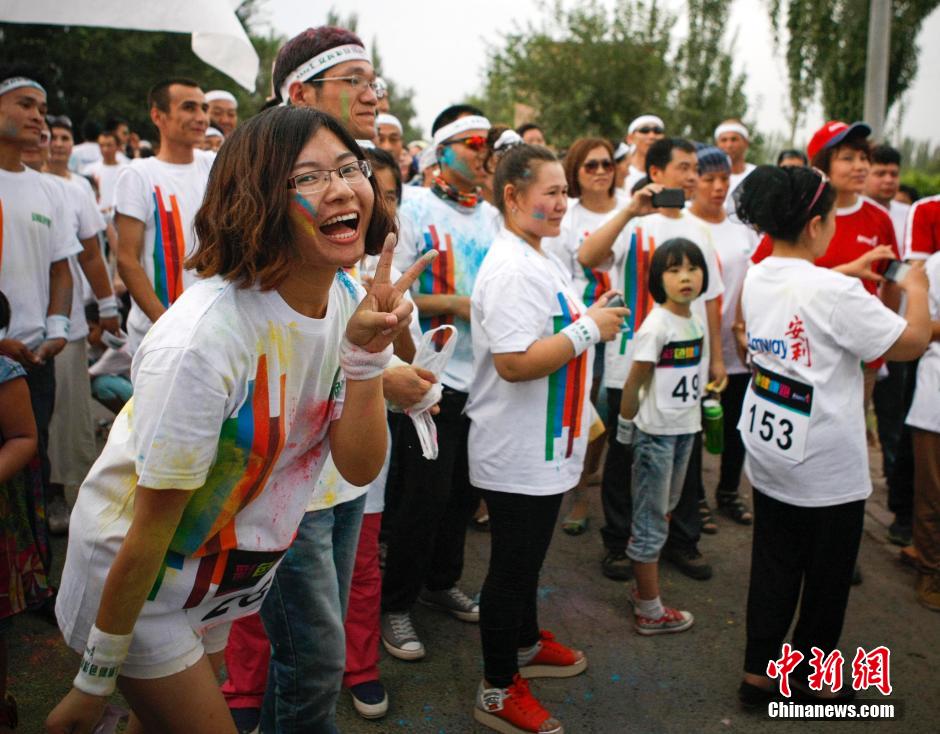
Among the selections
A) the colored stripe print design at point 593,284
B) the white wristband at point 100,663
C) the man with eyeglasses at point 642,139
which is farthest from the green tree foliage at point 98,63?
the white wristband at point 100,663

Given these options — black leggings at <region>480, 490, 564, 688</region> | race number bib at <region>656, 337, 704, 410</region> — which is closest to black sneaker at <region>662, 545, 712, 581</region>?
race number bib at <region>656, 337, 704, 410</region>

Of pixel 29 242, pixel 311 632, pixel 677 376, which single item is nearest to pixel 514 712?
pixel 311 632

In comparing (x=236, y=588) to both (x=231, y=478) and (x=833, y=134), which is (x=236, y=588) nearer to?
(x=231, y=478)

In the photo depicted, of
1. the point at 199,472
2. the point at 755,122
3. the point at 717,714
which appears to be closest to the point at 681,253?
the point at 717,714

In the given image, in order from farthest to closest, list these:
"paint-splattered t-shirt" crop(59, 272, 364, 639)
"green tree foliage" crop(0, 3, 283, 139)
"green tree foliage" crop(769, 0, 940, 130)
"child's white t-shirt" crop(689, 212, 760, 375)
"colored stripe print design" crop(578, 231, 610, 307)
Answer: "green tree foliage" crop(0, 3, 283, 139) < "green tree foliage" crop(769, 0, 940, 130) < "child's white t-shirt" crop(689, 212, 760, 375) < "colored stripe print design" crop(578, 231, 610, 307) < "paint-splattered t-shirt" crop(59, 272, 364, 639)

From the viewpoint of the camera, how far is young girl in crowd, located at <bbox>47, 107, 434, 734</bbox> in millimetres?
1700

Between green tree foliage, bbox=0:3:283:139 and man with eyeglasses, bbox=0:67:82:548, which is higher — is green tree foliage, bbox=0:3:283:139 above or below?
above

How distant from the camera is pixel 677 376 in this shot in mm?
4043

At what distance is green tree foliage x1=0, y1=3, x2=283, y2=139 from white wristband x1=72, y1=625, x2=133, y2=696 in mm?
22555

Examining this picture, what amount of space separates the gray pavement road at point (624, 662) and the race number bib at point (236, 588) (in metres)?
1.25

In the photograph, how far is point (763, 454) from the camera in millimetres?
3248

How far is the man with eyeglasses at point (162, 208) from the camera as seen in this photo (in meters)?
3.95

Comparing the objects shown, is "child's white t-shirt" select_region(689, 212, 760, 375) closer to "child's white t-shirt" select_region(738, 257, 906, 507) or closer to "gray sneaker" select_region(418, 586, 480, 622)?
"child's white t-shirt" select_region(738, 257, 906, 507)

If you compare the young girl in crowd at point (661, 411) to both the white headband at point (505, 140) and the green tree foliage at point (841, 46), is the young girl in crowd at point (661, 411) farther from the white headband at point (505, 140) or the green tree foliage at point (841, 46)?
the green tree foliage at point (841, 46)
